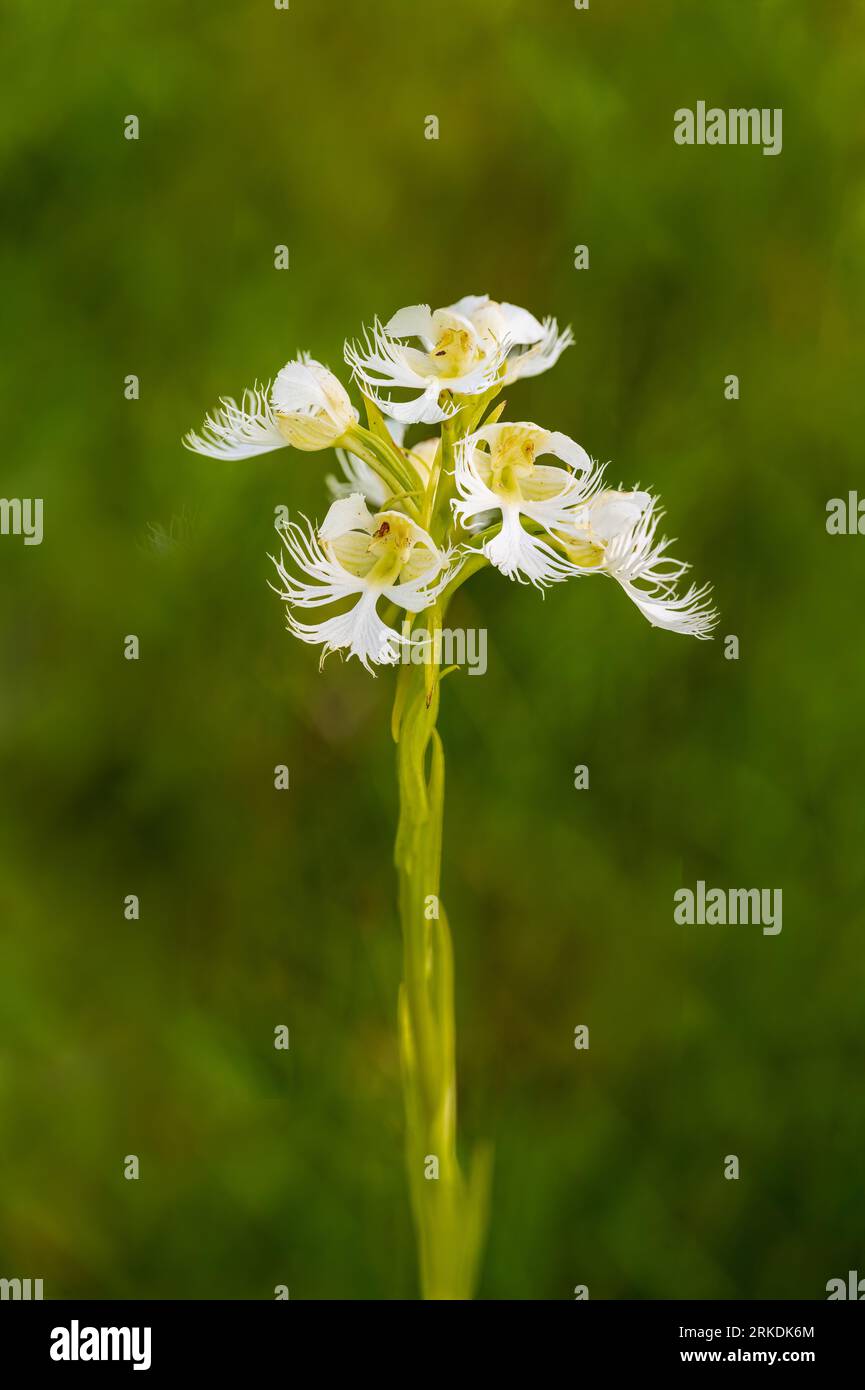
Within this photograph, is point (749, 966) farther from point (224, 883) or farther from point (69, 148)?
point (69, 148)

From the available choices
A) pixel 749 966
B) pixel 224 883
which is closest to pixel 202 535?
pixel 224 883

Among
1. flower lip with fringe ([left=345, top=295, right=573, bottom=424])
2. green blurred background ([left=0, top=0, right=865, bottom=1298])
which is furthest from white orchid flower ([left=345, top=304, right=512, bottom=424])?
green blurred background ([left=0, top=0, right=865, bottom=1298])

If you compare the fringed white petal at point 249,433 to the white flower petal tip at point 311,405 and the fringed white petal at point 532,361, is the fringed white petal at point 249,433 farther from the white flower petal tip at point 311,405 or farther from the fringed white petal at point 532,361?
the fringed white petal at point 532,361

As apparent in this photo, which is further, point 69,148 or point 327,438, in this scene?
point 69,148

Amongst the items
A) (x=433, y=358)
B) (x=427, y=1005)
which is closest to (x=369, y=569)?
(x=433, y=358)

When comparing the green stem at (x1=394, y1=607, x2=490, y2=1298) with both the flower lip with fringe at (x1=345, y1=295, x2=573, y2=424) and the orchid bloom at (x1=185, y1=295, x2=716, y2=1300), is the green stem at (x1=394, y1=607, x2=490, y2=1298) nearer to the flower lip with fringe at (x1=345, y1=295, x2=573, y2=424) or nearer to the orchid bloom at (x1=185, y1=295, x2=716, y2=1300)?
the orchid bloom at (x1=185, y1=295, x2=716, y2=1300)

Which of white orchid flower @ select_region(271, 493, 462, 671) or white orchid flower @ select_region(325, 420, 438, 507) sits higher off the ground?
white orchid flower @ select_region(325, 420, 438, 507)
